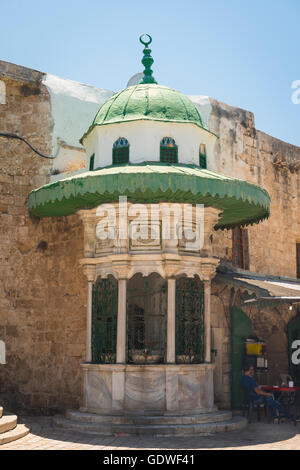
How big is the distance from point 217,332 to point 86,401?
3.11m

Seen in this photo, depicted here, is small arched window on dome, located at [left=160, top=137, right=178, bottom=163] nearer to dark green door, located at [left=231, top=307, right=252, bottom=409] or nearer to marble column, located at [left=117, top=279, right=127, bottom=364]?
marble column, located at [left=117, top=279, right=127, bottom=364]

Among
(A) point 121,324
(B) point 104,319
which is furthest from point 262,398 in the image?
(B) point 104,319

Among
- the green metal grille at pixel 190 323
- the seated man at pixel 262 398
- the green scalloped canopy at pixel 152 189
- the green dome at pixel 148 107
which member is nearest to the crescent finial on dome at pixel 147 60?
the green dome at pixel 148 107

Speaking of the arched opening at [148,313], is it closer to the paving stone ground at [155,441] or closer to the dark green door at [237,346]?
the dark green door at [237,346]

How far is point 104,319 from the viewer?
31.6 feet

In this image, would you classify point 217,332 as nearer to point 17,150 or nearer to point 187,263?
point 187,263

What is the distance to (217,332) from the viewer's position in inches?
441

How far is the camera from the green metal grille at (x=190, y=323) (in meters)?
9.66

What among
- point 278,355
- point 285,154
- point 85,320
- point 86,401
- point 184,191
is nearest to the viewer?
point 184,191

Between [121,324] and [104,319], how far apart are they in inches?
23.3

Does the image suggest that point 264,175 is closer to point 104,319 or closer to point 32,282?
point 32,282

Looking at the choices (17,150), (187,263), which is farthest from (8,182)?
(187,263)

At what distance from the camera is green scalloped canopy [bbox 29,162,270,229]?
8.56 m

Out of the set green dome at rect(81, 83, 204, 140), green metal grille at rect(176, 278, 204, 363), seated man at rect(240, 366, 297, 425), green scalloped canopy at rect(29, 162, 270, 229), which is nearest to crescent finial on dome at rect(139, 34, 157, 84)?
green dome at rect(81, 83, 204, 140)
